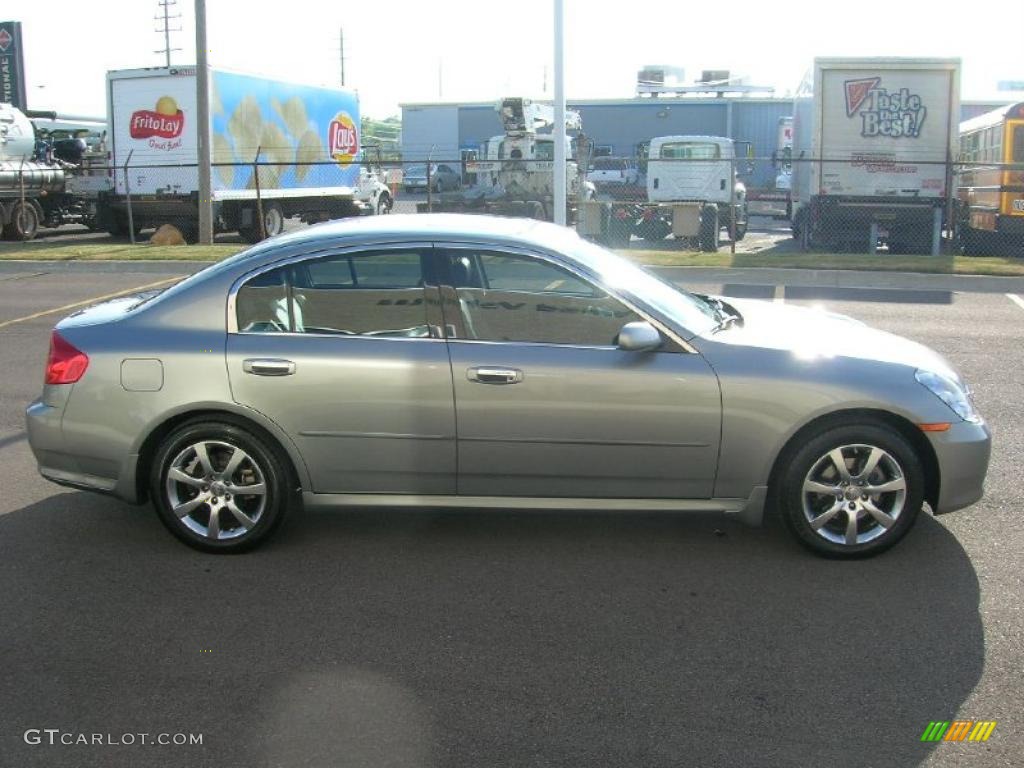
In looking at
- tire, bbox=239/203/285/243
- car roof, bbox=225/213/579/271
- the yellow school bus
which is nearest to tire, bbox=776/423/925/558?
car roof, bbox=225/213/579/271

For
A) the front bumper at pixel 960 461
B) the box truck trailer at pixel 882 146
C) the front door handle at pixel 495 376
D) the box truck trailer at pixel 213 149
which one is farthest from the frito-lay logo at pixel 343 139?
the front bumper at pixel 960 461

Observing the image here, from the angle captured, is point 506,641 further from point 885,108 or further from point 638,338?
point 885,108

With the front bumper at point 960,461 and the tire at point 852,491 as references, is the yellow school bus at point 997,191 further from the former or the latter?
the tire at point 852,491

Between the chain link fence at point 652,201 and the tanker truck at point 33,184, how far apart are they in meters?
0.05

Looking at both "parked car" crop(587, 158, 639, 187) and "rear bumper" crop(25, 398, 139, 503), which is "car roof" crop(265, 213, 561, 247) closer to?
"rear bumper" crop(25, 398, 139, 503)

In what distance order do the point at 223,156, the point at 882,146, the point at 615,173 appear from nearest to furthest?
the point at 882,146 → the point at 223,156 → the point at 615,173

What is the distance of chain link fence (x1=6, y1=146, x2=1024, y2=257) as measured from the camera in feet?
67.9

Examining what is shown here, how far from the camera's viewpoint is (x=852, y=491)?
4996 mm

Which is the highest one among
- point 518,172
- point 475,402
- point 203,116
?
point 203,116

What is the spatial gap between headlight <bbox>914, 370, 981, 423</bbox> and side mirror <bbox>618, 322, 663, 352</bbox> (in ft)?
3.86

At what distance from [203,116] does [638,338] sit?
18.2 meters

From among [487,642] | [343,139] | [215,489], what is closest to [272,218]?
[343,139]

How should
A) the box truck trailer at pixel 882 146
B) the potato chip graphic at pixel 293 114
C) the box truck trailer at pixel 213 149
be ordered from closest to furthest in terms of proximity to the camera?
the box truck trailer at pixel 882 146 < the box truck trailer at pixel 213 149 < the potato chip graphic at pixel 293 114

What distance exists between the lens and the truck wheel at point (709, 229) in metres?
22.2
